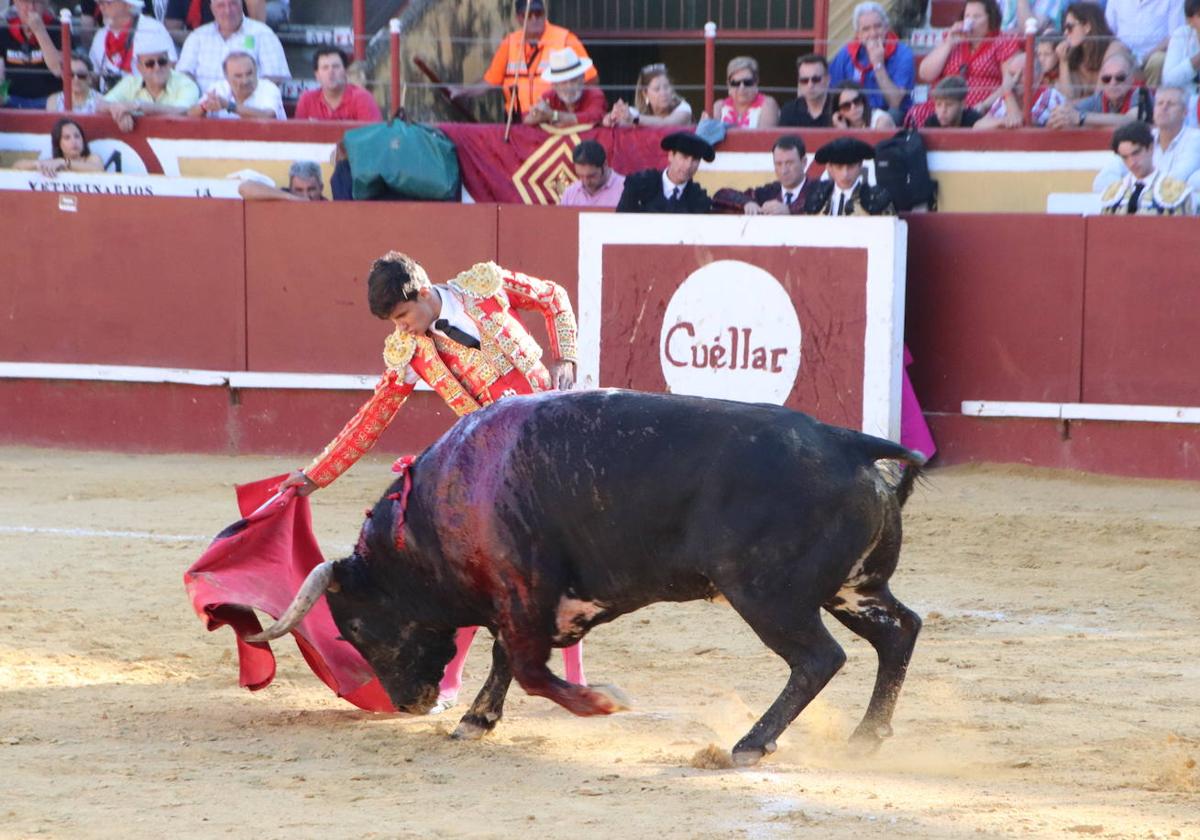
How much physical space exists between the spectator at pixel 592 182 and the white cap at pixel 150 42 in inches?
103

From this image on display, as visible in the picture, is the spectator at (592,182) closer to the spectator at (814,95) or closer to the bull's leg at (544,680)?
the spectator at (814,95)

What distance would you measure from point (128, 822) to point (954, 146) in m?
6.22

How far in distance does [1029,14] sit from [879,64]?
815 millimetres

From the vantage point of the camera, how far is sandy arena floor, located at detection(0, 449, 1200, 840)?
3.48 meters

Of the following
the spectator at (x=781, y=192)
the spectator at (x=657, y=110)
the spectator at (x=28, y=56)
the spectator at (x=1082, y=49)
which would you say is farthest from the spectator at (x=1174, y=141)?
the spectator at (x=28, y=56)

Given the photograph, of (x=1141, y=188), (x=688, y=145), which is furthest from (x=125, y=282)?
(x=1141, y=188)

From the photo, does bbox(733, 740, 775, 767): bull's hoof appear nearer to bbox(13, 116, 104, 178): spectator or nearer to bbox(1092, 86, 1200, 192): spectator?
bbox(1092, 86, 1200, 192): spectator

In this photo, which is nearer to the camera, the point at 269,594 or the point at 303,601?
the point at 303,601

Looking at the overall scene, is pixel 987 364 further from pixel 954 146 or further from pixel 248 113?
pixel 248 113

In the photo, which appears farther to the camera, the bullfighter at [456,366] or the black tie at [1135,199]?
the black tie at [1135,199]

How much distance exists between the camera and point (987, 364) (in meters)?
8.35

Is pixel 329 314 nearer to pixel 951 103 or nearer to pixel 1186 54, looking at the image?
pixel 951 103

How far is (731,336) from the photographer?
8.32 m

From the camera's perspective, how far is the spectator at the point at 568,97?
9125mm
